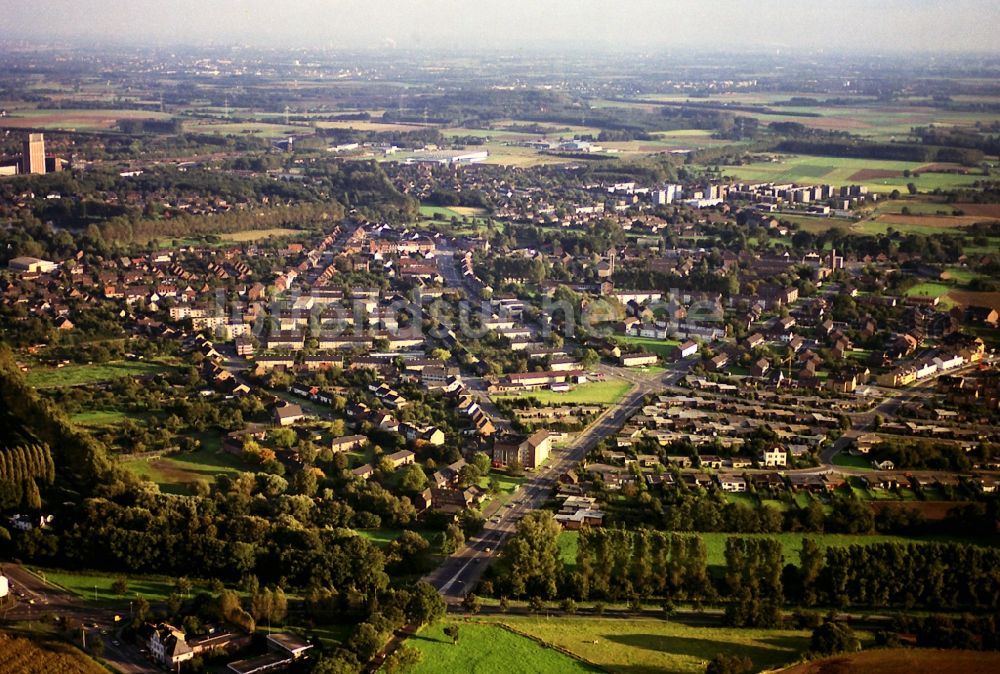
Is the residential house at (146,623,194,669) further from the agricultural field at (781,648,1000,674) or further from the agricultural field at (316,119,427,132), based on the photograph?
the agricultural field at (316,119,427,132)

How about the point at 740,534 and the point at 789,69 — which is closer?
the point at 740,534

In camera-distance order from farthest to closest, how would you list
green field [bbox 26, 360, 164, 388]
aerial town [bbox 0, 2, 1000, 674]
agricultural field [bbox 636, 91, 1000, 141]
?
agricultural field [bbox 636, 91, 1000, 141]
green field [bbox 26, 360, 164, 388]
aerial town [bbox 0, 2, 1000, 674]

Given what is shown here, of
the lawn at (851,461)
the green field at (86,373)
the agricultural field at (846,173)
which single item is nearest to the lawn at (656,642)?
the lawn at (851,461)

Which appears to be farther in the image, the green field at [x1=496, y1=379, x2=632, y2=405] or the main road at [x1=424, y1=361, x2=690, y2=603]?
the green field at [x1=496, y1=379, x2=632, y2=405]

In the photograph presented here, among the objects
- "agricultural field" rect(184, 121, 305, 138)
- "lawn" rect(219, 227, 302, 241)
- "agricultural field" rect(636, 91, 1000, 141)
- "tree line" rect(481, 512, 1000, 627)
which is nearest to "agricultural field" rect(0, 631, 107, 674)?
"tree line" rect(481, 512, 1000, 627)

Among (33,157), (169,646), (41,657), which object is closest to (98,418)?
(41,657)

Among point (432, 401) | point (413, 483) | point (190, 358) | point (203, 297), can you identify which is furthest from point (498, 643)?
point (203, 297)

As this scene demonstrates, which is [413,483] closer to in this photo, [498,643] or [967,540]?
[498,643]
